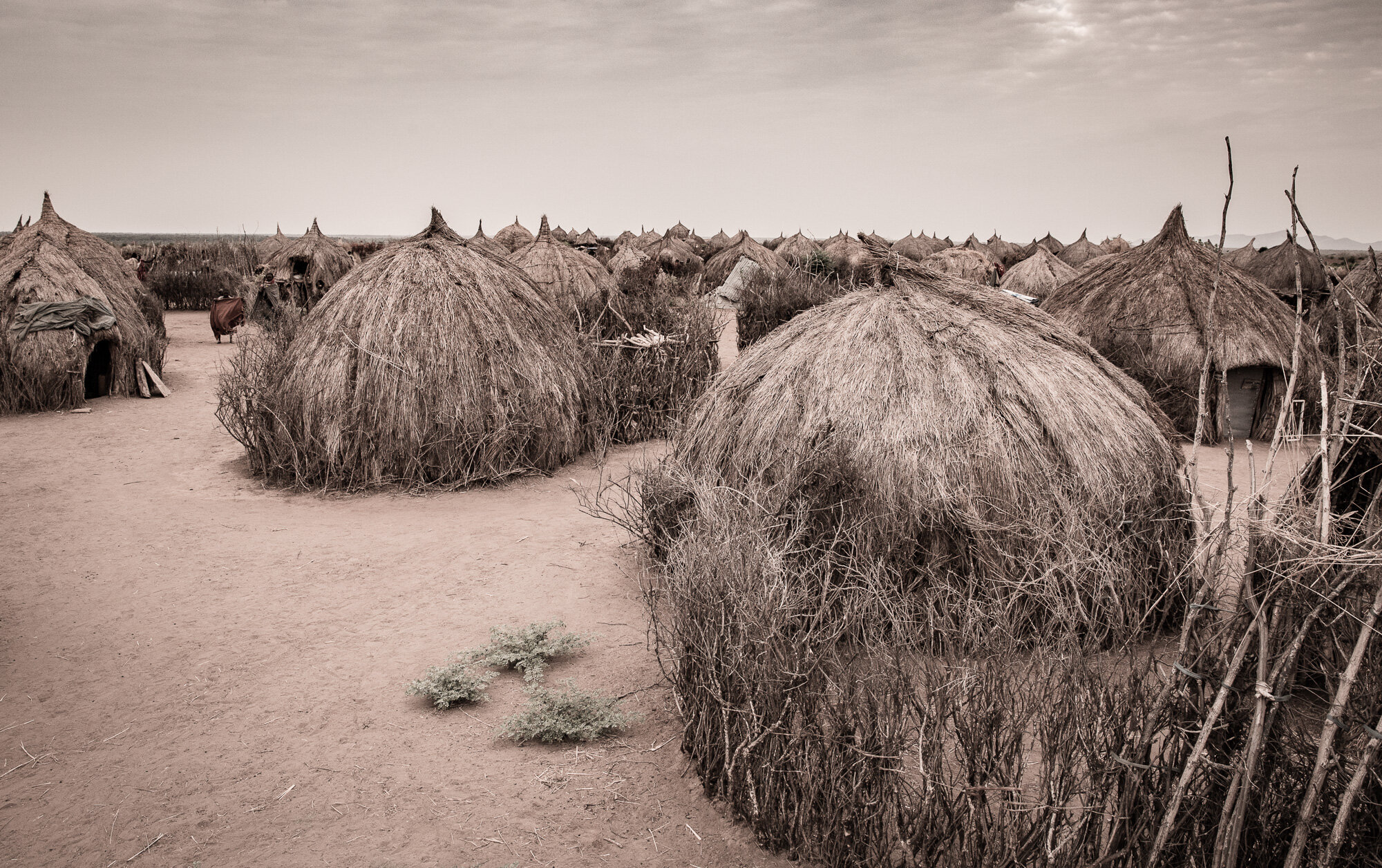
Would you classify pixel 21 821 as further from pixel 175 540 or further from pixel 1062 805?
pixel 1062 805

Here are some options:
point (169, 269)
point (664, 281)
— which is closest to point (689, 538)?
point (664, 281)

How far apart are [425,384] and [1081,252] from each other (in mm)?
33471

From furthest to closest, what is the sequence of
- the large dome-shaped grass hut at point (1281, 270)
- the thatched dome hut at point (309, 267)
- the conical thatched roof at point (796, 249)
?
the conical thatched roof at point (796, 249), the thatched dome hut at point (309, 267), the large dome-shaped grass hut at point (1281, 270)

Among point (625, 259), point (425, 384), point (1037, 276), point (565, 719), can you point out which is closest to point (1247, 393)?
point (425, 384)

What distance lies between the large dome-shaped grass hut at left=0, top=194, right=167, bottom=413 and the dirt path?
3.45m

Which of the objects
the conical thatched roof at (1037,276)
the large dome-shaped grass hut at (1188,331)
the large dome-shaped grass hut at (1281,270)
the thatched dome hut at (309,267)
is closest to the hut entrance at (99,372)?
the thatched dome hut at (309,267)

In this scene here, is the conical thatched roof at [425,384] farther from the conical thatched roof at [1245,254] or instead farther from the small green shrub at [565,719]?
the conical thatched roof at [1245,254]

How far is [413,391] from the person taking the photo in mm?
8500

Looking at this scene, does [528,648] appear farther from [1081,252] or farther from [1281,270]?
[1081,252]

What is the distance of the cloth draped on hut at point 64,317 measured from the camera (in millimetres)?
11680

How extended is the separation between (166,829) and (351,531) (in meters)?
3.96

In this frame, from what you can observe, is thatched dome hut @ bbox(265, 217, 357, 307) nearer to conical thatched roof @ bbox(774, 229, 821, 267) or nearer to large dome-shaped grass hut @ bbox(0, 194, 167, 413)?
large dome-shaped grass hut @ bbox(0, 194, 167, 413)

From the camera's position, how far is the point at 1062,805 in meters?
3.00

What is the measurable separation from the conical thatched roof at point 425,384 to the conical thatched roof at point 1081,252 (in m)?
30.4
